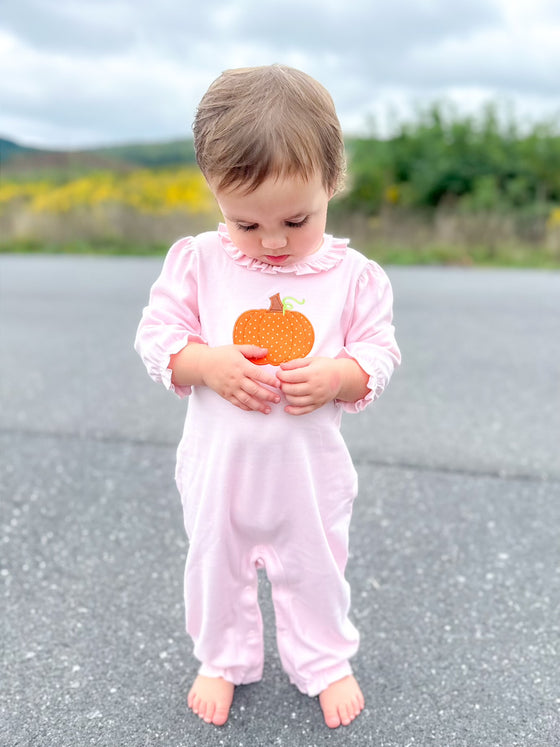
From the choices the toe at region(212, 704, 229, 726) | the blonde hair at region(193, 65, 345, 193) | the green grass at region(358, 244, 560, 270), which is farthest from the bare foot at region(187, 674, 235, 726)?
the green grass at region(358, 244, 560, 270)

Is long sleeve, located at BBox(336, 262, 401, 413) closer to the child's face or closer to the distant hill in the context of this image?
the child's face

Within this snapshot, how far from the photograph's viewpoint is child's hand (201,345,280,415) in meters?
1.34

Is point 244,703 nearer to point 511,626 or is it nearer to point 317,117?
point 511,626

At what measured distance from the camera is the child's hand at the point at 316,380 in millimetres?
1332

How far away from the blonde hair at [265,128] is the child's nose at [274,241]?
111 mm

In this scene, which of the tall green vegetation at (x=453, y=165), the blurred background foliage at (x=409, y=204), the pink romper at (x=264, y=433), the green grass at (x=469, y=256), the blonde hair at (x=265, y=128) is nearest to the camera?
the blonde hair at (x=265, y=128)

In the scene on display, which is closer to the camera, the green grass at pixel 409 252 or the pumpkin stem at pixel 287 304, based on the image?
the pumpkin stem at pixel 287 304

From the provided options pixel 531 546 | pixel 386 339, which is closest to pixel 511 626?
pixel 531 546

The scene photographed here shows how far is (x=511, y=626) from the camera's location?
1950mm

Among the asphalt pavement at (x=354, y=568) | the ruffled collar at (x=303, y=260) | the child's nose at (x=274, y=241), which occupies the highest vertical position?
the child's nose at (x=274, y=241)

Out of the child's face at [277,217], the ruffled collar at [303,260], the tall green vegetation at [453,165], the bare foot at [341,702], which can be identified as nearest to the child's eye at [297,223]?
the child's face at [277,217]

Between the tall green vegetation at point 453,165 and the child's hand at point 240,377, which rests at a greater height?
the child's hand at point 240,377

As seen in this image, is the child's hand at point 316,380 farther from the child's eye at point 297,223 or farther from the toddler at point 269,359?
the child's eye at point 297,223

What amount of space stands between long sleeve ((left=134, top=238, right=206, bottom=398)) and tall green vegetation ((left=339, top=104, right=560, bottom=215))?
11.4m
